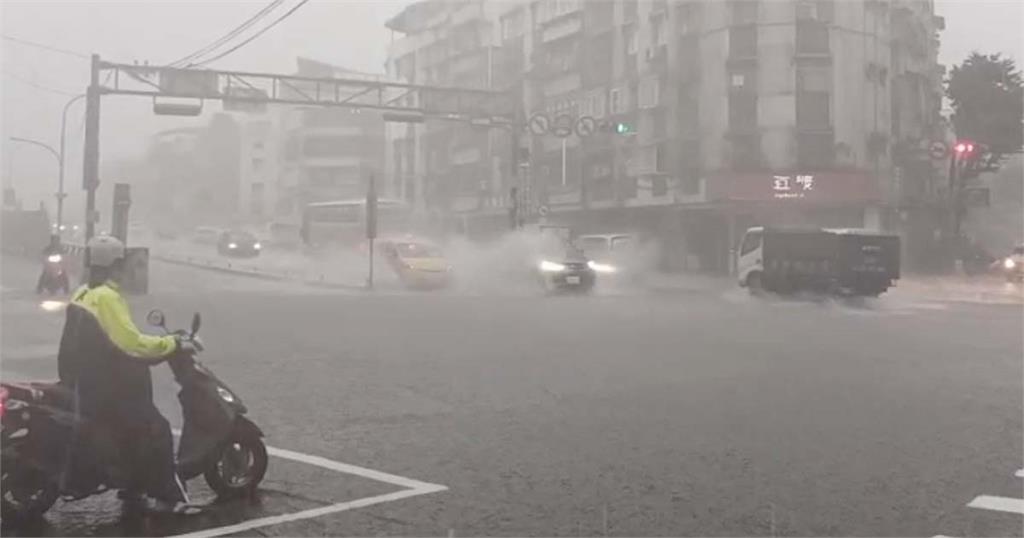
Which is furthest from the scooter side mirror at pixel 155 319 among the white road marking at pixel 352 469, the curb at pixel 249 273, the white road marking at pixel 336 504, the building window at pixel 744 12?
the building window at pixel 744 12

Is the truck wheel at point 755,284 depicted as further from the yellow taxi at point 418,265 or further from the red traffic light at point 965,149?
the yellow taxi at point 418,265

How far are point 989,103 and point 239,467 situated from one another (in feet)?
127

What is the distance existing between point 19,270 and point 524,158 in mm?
17324

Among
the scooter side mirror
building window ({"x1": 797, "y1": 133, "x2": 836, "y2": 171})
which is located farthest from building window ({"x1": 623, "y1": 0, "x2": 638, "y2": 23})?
the scooter side mirror

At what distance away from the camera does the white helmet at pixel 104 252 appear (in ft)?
14.4

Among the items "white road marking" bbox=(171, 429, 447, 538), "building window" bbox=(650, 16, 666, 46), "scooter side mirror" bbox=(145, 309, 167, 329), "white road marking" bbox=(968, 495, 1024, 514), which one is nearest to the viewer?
"white road marking" bbox=(171, 429, 447, 538)

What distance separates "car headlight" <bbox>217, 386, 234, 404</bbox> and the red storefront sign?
103ft

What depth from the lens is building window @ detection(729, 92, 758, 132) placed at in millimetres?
37094

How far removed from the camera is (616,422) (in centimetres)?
751

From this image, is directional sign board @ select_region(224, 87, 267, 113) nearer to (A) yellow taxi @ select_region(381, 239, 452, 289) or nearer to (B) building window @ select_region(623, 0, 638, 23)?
(A) yellow taxi @ select_region(381, 239, 452, 289)

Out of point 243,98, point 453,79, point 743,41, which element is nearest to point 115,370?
point 243,98

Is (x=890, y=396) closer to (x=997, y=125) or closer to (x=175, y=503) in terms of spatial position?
(x=175, y=503)

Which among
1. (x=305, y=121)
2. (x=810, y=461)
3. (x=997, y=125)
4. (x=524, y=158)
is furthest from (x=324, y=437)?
(x=997, y=125)

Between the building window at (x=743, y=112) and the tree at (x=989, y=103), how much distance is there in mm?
7766
